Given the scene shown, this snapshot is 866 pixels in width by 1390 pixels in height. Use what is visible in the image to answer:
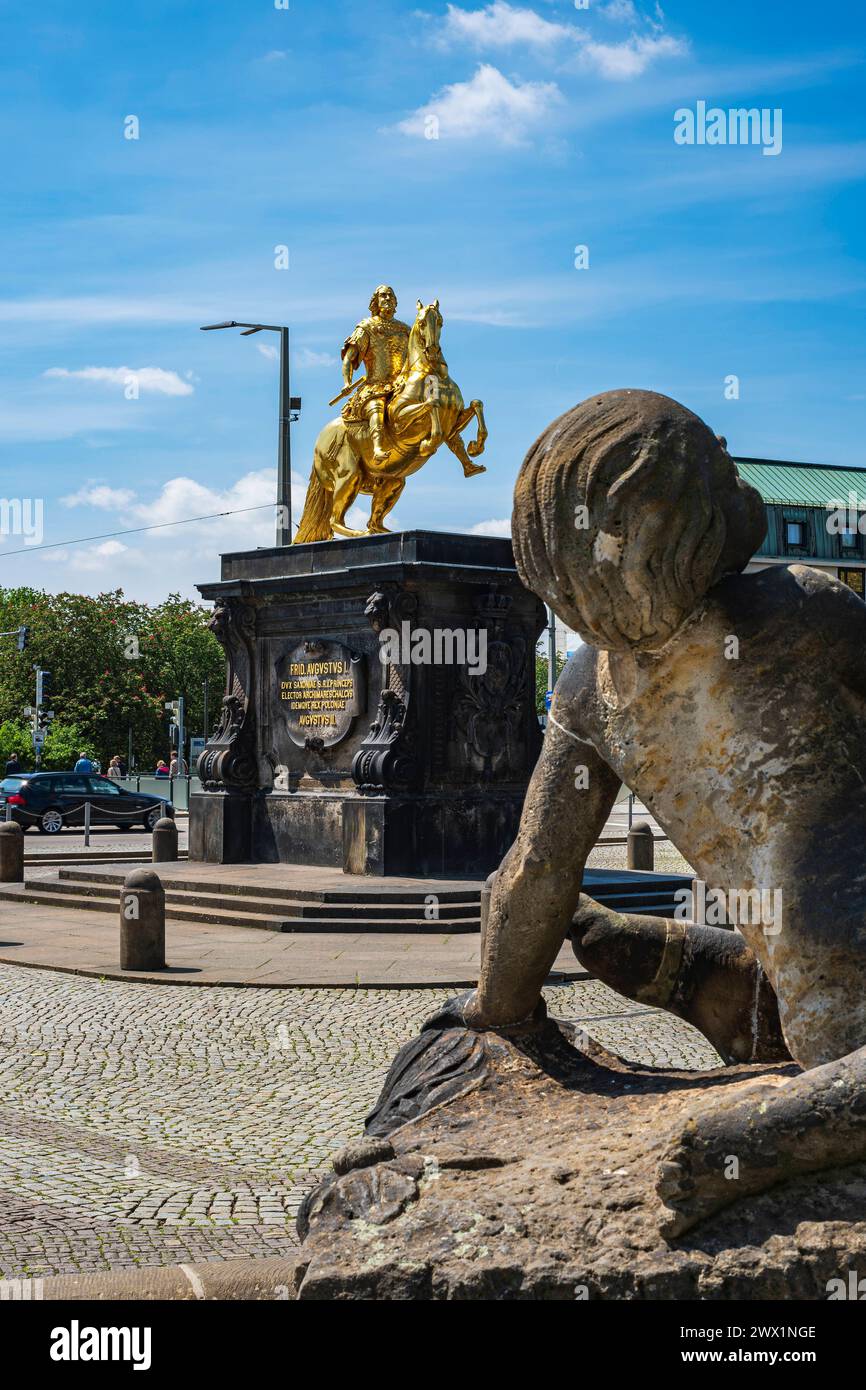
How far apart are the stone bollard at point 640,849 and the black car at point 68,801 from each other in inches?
522

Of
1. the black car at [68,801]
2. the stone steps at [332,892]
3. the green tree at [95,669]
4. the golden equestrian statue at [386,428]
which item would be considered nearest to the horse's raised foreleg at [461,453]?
the golden equestrian statue at [386,428]

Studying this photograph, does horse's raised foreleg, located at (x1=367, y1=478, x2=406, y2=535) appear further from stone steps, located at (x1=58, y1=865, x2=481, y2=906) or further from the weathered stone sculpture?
the weathered stone sculpture

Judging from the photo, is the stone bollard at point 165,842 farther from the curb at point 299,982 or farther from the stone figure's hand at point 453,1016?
the stone figure's hand at point 453,1016

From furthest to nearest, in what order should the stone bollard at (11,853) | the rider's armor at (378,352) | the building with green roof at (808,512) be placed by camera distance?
the building with green roof at (808,512), the stone bollard at (11,853), the rider's armor at (378,352)

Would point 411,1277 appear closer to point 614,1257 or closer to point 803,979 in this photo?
point 614,1257

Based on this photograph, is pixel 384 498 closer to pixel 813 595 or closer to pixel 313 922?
pixel 313 922

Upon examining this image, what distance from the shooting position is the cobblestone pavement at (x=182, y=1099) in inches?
209

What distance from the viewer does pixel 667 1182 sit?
235 cm

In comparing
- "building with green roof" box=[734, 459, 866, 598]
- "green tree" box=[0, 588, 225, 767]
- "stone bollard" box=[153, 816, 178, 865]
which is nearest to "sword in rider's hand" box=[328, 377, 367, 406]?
"stone bollard" box=[153, 816, 178, 865]

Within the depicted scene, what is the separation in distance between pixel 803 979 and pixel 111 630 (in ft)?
187

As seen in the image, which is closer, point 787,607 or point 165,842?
point 787,607

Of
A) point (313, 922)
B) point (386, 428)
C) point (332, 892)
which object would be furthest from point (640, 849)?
point (313, 922)

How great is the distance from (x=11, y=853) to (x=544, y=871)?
17496mm

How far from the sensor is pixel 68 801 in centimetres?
3306
